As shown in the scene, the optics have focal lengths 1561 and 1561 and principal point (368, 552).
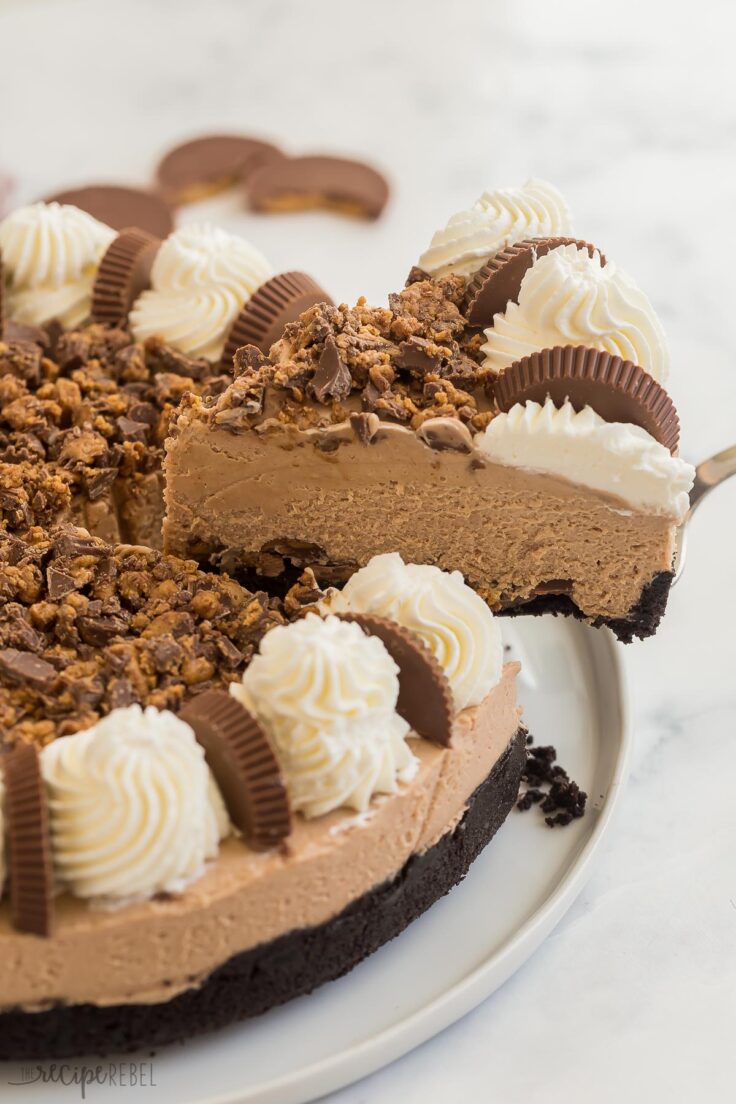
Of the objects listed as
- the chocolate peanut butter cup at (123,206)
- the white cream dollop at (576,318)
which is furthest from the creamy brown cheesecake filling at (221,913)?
the chocolate peanut butter cup at (123,206)

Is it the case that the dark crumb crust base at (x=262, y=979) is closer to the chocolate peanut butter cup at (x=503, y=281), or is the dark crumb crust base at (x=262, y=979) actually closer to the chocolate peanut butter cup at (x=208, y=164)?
the chocolate peanut butter cup at (x=503, y=281)

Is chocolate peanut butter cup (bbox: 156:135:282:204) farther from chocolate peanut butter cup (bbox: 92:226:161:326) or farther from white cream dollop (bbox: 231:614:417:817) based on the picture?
white cream dollop (bbox: 231:614:417:817)

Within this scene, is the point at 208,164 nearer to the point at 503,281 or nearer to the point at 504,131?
the point at 504,131

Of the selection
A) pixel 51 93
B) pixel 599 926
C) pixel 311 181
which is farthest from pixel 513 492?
pixel 51 93

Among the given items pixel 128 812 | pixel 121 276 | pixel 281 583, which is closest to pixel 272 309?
pixel 121 276

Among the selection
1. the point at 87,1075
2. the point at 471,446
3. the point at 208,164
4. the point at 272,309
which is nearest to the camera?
the point at 87,1075
